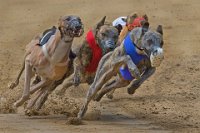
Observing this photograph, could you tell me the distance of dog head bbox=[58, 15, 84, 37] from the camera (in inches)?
320

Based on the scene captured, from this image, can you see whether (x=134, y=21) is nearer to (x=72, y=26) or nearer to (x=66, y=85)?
(x=66, y=85)

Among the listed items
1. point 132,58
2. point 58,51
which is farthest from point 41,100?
point 132,58

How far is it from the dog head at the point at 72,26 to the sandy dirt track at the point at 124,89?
103 centimetres

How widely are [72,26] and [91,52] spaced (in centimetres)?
92

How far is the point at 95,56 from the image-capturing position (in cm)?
897

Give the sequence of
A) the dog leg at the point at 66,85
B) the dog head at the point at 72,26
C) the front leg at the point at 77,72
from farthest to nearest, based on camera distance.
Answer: the dog leg at the point at 66,85, the front leg at the point at 77,72, the dog head at the point at 72,26

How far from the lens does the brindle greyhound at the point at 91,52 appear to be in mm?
8875

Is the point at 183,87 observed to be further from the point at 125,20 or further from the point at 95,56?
the point at 95,56

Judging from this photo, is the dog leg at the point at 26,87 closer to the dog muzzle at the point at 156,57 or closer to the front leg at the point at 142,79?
the front leg at the point at 142,79

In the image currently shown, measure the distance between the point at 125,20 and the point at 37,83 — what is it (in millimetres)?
1968

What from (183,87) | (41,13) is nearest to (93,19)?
(41,13)

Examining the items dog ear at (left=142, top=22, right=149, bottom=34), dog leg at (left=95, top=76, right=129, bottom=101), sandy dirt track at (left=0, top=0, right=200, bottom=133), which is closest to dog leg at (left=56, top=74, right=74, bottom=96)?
sandy dirt track at (left=0, top=0, right=200, bottom=133)

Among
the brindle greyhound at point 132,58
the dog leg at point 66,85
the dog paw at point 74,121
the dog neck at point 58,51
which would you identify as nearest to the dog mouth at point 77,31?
the dog neck at point 58,51

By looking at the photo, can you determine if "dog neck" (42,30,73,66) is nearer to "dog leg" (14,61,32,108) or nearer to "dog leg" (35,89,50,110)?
"dog leg" (14,61,32,108)
